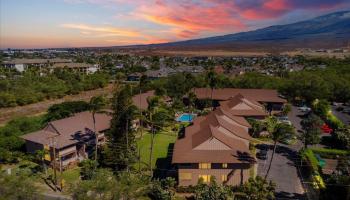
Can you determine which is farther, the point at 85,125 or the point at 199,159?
the point at 85,125

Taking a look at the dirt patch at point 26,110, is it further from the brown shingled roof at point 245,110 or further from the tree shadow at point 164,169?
the brown shingled roof at point 245,110

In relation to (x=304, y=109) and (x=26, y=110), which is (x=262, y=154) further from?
(x=26, y=110)

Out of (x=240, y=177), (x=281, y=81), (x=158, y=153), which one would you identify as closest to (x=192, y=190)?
(x=240, y=177)

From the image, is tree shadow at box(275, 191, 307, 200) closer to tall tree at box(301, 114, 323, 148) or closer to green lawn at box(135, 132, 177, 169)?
tall tree at box(301, 114, 323, 148)

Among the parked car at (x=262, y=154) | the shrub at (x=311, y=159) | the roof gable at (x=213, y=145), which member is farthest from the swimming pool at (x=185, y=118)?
the shrub at (x=311, y=159)

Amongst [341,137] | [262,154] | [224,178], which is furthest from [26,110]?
[341,137]

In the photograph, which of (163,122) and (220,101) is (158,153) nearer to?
(163,122)

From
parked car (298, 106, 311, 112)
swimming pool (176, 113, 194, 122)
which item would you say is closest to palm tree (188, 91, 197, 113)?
swimming pool (176, 113, 194, 122)
